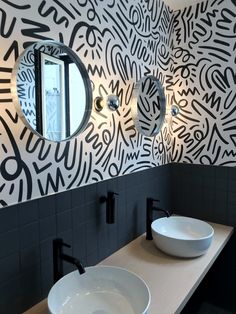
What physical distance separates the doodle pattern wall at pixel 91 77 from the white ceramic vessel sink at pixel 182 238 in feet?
1.47

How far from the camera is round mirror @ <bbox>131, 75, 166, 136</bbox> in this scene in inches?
70.3

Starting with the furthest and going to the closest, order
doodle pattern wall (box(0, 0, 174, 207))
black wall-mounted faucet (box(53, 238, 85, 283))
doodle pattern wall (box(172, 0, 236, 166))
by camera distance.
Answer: doodle pattern wall (box(172, 0, 236, 166))
black wall-mounted faucet (box(53, 238, 85, 283))
doodle pattern wall (box(0, 0, 174, 207))

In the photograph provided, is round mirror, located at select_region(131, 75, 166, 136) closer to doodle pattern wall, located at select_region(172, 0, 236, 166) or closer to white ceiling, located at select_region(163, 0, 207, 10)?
doodle pattern wall, located at select_region(172, 0, 236, 166)

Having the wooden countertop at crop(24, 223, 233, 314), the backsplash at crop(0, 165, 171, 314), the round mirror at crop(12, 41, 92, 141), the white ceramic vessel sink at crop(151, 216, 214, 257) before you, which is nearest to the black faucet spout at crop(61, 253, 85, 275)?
the backsplash at crop(0, 165, 171, 314)

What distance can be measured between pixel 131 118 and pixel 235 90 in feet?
2.78

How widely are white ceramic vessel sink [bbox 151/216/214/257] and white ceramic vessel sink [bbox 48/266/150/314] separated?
0.41 m

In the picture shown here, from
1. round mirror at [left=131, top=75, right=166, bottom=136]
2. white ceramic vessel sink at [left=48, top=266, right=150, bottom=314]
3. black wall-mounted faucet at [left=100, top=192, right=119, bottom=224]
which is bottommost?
white ceramic vessel sink at [left=48, top=266, right=150, bottom=314]

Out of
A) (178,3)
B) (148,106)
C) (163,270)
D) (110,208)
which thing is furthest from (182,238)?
(178,3)

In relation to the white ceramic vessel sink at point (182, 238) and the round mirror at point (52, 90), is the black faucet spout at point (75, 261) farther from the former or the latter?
the white ceramic vessel sink at point (182, 238)

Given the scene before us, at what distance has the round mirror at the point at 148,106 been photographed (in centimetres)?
179

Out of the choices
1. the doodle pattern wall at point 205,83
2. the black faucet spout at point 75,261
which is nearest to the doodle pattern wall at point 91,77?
the doodle pattern wall at point 205,83

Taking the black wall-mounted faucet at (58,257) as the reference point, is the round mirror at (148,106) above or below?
above

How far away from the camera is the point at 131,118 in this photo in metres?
1.77

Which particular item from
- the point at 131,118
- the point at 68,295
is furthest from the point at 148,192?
the point at 68,295
